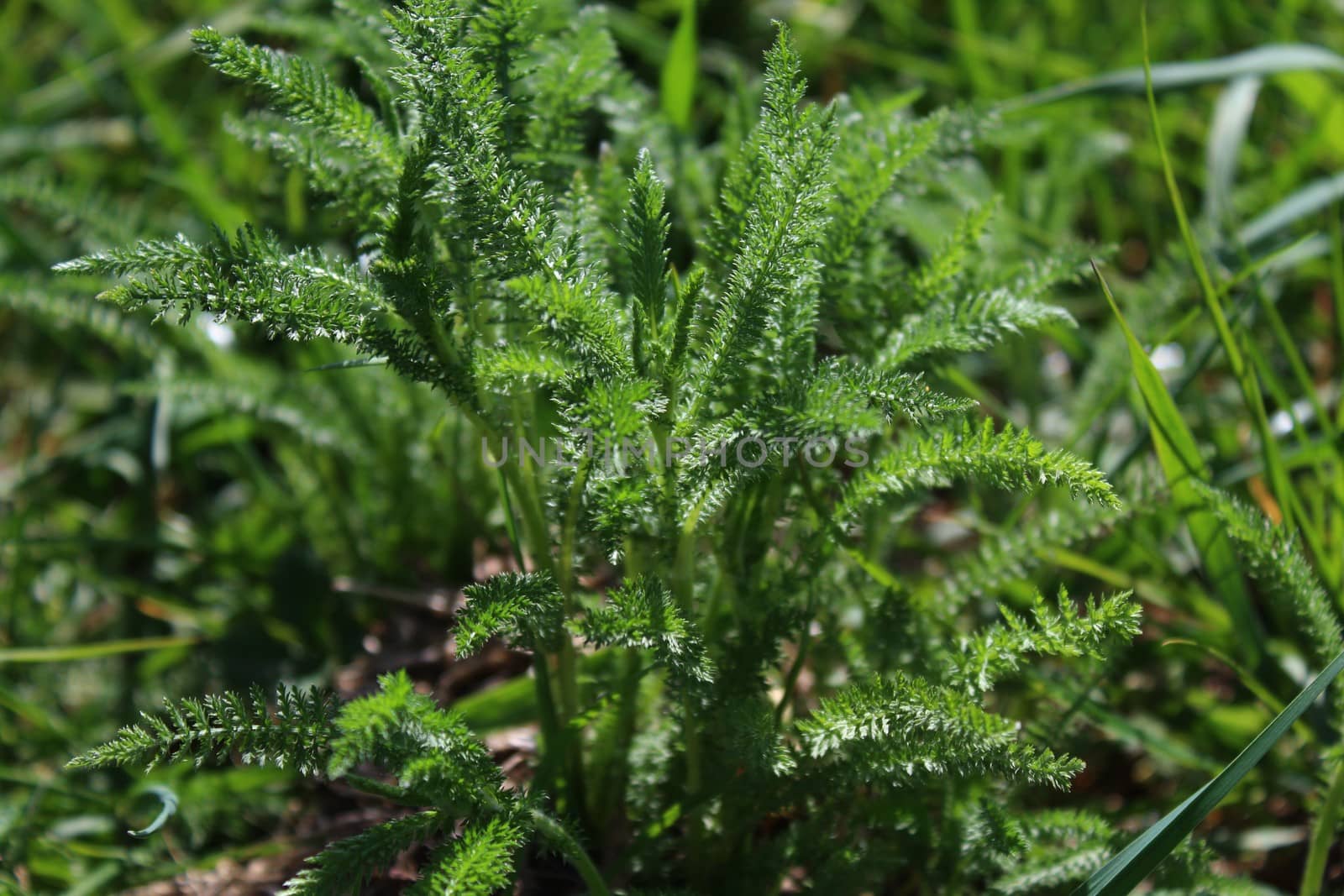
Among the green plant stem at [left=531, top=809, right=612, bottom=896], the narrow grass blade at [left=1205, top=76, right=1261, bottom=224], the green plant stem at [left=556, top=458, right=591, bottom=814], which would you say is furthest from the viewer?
the narrow grass blade at [left=1205, top=76, right=1261, bottom=224]

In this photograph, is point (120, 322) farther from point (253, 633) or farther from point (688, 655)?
point (688, 655)

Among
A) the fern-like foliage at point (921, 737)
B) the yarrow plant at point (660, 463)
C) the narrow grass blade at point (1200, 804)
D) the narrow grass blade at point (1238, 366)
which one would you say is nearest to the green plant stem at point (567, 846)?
the yarrow plant at point (660, 463)

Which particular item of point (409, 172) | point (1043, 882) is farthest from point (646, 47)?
point (1043, 882)

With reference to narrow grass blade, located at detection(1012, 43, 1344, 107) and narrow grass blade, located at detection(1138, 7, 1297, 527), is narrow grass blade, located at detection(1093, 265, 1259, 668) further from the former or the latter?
narrow grass blade, located at detection(1012, 43, 1344, 107)

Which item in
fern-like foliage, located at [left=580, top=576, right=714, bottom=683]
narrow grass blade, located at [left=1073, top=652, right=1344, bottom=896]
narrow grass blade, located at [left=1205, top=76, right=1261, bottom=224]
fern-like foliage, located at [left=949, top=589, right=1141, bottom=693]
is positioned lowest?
narrow grass blade, located at [left=1073, top=652, right=1344, bottom=896]

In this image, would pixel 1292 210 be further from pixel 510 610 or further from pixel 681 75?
pixel 510 610

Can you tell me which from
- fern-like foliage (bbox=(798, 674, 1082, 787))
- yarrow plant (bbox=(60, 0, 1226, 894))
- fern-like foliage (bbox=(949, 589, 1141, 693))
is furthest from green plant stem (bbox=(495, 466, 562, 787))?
fern-like foliage (bbox=(949, 589, 1141, 693))
